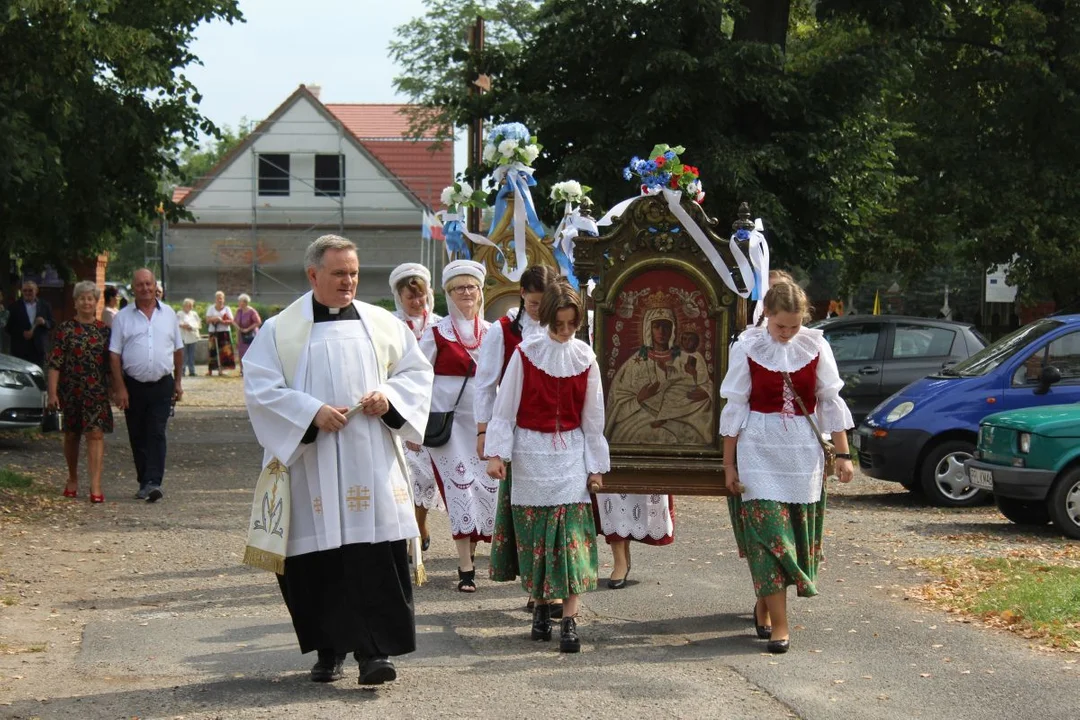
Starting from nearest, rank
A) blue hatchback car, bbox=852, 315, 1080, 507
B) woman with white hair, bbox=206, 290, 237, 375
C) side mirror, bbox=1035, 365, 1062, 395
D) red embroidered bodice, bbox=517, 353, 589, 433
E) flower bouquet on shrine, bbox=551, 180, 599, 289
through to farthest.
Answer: red embroidered bodice, bbox=517, 353, 589, 433 < flower bouquet on shrine, bbox=551, 180, 599, 289 < side mirror, bbox=1035, 365, 1062, 395 < blue hatchback car, bbox=852, 315, 1080, 507 < woman with white hair, bbox=206, 290, 237, 375

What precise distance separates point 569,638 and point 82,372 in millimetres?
7413

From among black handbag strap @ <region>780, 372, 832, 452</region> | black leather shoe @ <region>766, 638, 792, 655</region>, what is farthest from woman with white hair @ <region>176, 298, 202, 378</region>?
black leather shoe @ <region>766, 638, 792, 655</region>

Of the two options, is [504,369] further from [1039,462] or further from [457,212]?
[1039,462]

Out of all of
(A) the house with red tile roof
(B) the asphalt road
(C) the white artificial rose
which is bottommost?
(B) the asphalt road

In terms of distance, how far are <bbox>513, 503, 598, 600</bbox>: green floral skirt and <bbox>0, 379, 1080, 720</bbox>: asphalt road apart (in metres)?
0.32

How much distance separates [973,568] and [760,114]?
10750 mm

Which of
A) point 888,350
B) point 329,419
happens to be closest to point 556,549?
point 329,419

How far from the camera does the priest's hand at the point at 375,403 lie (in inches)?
278

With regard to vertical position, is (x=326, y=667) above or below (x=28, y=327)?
below

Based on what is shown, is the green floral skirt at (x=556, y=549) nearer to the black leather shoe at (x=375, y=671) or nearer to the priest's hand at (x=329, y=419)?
the black leather shoe at (x=375, y=671)

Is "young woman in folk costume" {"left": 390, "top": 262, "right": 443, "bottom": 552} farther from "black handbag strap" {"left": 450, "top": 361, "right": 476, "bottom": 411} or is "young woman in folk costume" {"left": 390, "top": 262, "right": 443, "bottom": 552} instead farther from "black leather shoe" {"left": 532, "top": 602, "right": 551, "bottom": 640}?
"black leather shoe" {"left": 532, "top": 602, "right": 551, "bottom": 640}

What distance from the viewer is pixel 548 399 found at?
8.08m

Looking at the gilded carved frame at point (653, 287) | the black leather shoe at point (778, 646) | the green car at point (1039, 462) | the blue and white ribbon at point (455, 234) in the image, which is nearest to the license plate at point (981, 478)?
the green car at point (1039, 462)

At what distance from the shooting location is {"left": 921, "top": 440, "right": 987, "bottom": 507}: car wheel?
572 inches
